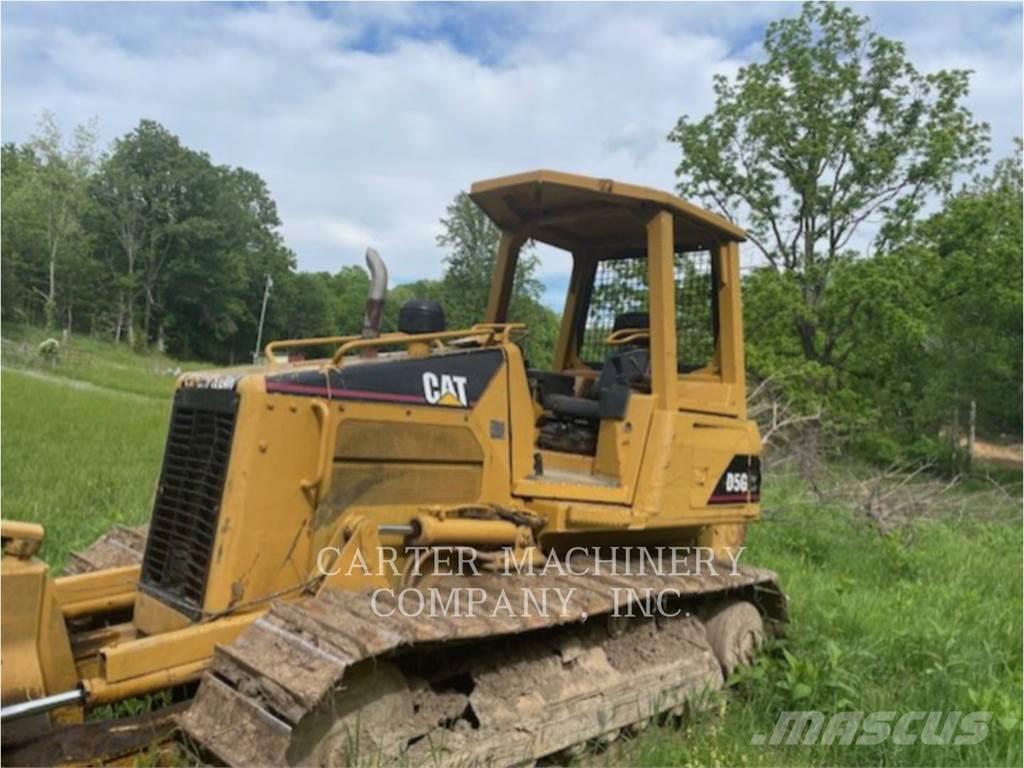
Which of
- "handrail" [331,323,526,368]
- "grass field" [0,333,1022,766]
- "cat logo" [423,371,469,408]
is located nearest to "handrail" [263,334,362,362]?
"handrail" [331,323,526,368]

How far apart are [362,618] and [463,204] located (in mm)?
44567

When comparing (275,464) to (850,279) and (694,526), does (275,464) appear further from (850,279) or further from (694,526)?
(850,279)

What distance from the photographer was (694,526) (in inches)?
212

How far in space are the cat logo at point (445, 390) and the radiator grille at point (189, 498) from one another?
92cm

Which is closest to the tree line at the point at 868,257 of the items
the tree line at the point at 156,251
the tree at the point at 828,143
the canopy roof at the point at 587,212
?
the tree at the point at 828,143

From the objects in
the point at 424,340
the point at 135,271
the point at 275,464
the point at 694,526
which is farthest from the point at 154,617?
the point at 135,271

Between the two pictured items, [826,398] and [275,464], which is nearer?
[275,464]

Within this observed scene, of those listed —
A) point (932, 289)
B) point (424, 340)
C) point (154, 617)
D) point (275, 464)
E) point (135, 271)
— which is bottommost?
point (154, 617)

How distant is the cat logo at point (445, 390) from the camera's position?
14.0ft

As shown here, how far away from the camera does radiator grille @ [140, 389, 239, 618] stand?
148 inches

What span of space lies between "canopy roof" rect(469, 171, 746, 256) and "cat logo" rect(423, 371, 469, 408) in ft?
4.35

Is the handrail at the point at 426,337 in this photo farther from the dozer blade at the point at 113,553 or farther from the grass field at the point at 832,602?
the grass field at the point at 832,602

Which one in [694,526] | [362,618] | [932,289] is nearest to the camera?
[362,618]

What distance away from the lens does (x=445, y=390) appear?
432cm
